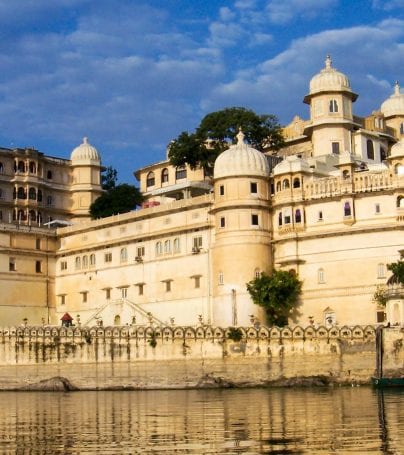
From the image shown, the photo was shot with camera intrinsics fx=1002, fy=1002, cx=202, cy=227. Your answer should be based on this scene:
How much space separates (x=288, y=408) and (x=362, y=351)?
14.6m

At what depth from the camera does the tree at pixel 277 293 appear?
60.1 meters

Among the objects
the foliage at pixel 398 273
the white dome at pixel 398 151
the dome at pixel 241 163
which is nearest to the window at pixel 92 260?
the dome at pixel 241 163

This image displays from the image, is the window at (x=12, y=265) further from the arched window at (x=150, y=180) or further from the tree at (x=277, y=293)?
the tree at (x=277, y=293)

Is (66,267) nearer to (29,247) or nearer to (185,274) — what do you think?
(29,247)

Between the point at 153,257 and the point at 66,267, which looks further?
the point at 66,267

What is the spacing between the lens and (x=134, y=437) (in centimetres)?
2827

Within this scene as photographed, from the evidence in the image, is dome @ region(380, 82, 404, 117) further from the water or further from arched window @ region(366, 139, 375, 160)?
the water

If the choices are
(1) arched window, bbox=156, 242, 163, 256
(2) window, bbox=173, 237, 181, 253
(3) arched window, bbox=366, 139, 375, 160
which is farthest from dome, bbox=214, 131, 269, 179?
(3) arched window, bbox=366, 139, 375, 160

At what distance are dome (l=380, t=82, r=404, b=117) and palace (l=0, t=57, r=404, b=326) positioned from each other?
93 millimetres

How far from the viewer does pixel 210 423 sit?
104 feet

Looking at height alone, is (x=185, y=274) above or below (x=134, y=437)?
above

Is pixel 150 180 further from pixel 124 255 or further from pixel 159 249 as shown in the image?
pixel 159 249

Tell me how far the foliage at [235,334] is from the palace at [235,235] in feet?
21.4

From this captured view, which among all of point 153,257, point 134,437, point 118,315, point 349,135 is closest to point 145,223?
point 153,257
